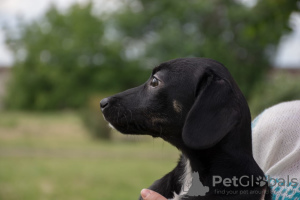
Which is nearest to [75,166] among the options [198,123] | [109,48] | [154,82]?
[154,82]

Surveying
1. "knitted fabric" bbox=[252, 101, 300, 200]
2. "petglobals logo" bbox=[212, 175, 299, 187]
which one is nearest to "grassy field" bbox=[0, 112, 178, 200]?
"knitted fabric" bbox=[252, 101, 300, 200]

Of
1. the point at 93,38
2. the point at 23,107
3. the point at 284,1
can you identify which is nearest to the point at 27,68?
the point at 23,107

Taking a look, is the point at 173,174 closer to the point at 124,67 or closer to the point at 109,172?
the point at 109,172

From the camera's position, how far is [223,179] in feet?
8.43

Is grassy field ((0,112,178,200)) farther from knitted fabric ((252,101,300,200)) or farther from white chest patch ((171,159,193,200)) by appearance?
white chest patch ((171,159,193,200))

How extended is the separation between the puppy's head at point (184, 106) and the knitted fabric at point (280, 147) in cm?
45

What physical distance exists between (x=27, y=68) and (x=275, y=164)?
38.3 meters

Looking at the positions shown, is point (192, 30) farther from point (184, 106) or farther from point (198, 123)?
point (198, 123)

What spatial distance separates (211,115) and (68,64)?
37146 mm

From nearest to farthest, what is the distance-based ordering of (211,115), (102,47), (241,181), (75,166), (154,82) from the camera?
(211,115) → (241,181) → (154,82) → (75,166) → (102,47)

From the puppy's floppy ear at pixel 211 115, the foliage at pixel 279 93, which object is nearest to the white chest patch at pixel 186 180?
the puppy's floppy ear at pixel 211 115

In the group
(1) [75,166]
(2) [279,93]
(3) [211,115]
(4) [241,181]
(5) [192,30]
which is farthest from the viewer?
(5) [192,30]

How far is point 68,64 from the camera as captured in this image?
38719 millimetres

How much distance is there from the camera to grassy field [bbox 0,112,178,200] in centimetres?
987
